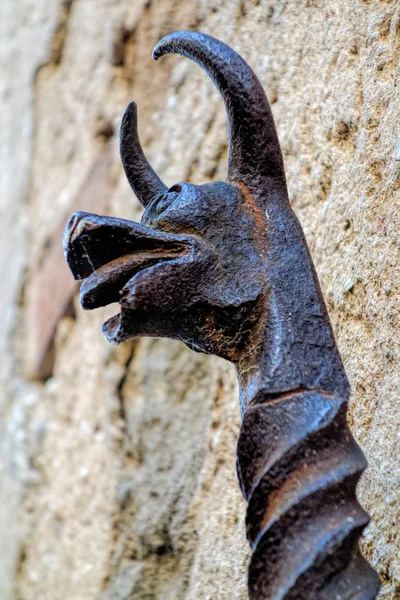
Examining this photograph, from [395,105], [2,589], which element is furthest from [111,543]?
[395,105]

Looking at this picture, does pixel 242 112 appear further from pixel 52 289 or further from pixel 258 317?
pixel 52 289

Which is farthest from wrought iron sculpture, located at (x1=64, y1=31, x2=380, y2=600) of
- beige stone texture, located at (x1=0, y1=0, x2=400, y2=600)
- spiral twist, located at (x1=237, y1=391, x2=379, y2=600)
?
beige stone texture, located at (x1=0, y1=0, x2=400, y2=600)

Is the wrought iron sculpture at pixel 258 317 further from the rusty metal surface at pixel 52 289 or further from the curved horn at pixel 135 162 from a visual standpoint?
the rusty metal surface at pixel 52 289

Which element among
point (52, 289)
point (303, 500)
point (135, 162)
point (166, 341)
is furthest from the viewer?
point (52, 289)

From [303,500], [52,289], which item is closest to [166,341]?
[52,289]

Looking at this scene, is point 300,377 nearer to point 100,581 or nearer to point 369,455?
point 369,455

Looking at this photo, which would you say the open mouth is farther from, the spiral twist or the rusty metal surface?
the rusty metal surface

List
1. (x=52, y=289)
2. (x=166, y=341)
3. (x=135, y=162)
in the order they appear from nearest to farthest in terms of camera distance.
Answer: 1. (x=135, y=162)
2. (x=166, y=341)
3. (x=52, y=289)
